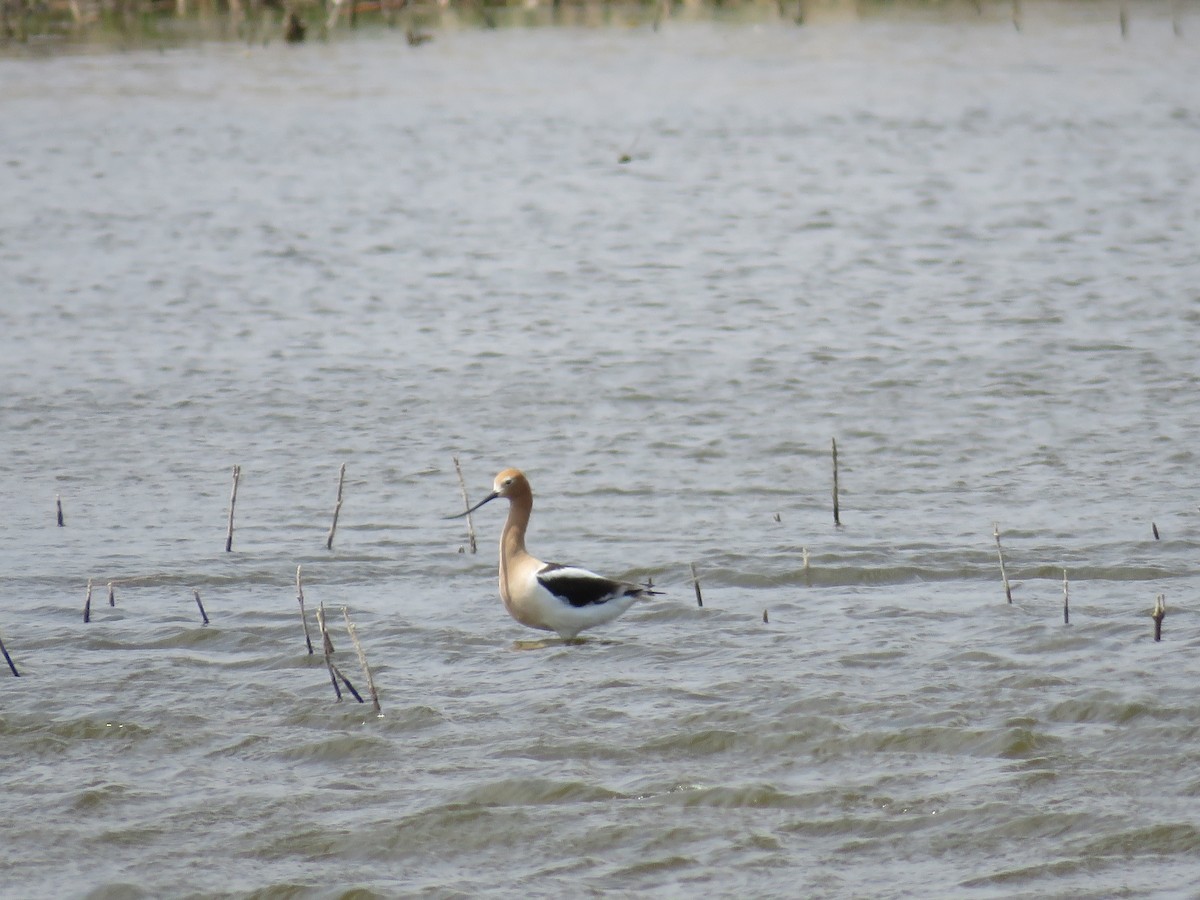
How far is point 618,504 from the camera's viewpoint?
32.8 ft

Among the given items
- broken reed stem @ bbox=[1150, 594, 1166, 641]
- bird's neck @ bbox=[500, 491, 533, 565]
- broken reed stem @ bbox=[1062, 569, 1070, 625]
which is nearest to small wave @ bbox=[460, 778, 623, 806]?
bird's neck @ bbox=[500, 491, 533, 565]

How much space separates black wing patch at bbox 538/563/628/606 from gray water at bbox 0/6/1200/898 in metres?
0.25

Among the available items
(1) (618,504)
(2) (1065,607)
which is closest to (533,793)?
(2) (1065,607)

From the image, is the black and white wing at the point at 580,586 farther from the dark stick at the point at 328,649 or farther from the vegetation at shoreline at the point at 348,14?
the vegetation at shoreline at the point at 348,14

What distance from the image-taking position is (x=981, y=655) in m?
7.26

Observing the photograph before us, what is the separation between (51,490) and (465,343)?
489 centimetres

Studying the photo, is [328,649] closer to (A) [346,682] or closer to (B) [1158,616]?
(A) [346,682]

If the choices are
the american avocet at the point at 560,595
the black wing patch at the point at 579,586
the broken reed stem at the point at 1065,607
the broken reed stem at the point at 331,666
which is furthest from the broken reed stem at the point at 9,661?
the broken reed stem at the point at 1065,607

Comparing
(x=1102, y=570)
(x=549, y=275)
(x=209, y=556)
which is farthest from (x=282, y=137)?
(x=1102, y=570)

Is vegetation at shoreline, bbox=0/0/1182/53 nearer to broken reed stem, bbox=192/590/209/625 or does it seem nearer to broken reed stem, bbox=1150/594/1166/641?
broken reed stem, bbox=192/590/209/625

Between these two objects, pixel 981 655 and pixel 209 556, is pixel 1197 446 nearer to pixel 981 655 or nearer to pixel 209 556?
pixel 981 655

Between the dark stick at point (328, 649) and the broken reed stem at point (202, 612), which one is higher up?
the dark stick at point (328, 649)

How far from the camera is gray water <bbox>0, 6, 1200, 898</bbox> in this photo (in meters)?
5.85

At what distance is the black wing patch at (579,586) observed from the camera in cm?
771
